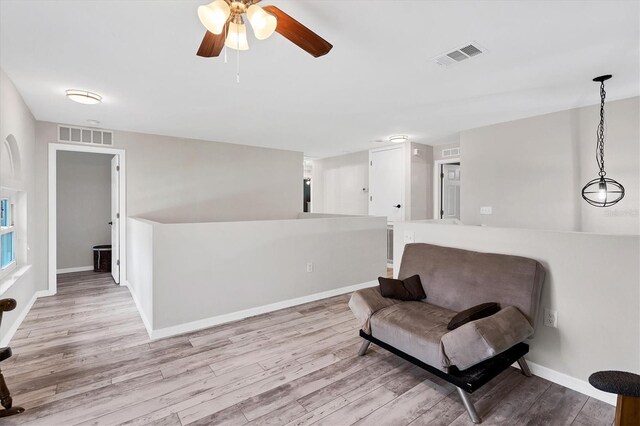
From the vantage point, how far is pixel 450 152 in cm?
583

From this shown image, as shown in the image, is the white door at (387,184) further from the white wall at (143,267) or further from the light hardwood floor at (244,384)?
the white wall at (143,267)

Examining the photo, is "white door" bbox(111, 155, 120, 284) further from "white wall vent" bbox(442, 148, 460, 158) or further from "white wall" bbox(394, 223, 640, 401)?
"white wall vent" bbox(442, 148, 460, 158)

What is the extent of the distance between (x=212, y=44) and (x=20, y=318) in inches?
147

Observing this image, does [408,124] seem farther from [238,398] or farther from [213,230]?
[238,398]

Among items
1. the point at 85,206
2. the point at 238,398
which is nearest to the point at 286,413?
the point at 238,398

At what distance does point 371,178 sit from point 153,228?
4.57 meters

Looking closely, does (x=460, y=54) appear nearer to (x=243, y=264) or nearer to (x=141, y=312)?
(x=243, y=264)

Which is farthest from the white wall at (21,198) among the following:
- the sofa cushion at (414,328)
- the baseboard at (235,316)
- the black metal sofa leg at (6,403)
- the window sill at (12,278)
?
the sofa cushion at (414,328)

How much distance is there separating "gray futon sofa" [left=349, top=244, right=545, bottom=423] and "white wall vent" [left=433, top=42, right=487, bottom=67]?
63.4 inches

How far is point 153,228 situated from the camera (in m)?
2.90

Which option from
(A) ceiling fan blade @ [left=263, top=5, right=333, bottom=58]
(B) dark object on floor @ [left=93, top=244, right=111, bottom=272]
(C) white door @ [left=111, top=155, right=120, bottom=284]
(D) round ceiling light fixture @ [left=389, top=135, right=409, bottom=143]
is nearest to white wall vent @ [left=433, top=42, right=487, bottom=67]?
(A) ceiling fan blade @ [left=263, top=5, right=333, bottom=58]

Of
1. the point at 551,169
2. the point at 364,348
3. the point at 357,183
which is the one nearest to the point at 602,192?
the point at 551,169

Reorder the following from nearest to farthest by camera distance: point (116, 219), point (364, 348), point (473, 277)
Result: 1. point (473, 277)
2. point (364, 348)
3. point (116, 219)

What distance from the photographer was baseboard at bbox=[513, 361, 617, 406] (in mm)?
2012
